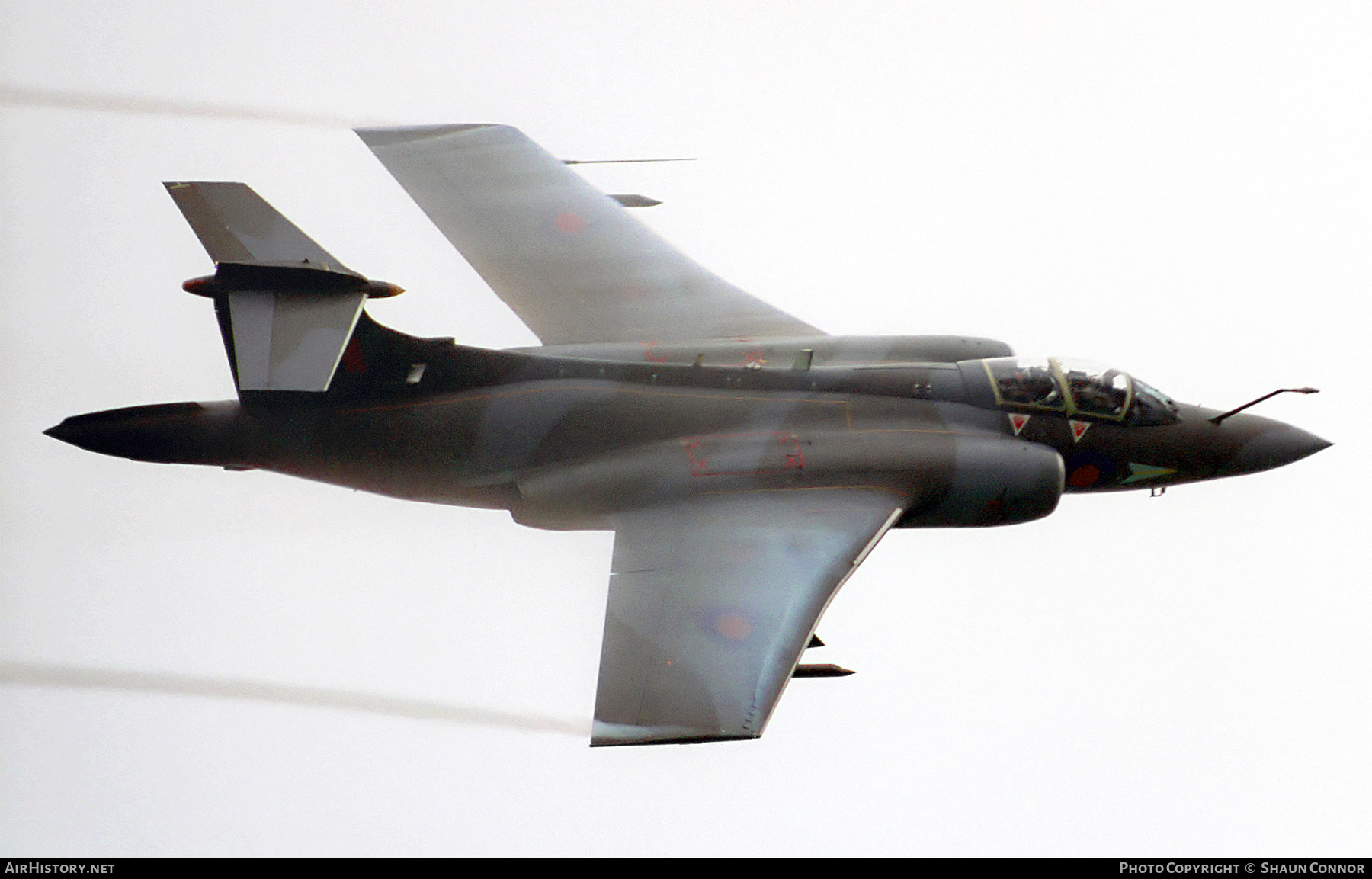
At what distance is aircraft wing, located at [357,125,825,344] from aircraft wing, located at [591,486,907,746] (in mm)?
2313

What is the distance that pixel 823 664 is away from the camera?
485 inches

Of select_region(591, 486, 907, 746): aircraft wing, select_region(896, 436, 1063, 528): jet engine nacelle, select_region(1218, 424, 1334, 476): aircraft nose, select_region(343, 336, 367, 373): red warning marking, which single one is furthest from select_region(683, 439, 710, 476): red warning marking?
select_region(1218, 424, 1334, 476): aircraft nose

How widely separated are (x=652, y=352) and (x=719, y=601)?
9.62 ft

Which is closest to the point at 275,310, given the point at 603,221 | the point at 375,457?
the point at 375,457

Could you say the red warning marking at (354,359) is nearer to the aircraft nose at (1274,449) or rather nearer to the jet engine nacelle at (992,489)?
the jet engine nacelle at (992,489)

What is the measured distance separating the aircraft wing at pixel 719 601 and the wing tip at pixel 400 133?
5672mm

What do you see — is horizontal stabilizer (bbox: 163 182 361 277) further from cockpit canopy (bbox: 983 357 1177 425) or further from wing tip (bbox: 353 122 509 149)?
cockpit canopy (bbox: 983 357 1177 425)

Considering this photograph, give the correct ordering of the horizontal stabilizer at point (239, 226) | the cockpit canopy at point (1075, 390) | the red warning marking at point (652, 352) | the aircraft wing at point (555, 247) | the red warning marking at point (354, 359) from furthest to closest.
→ the aircraft wing at point (555, 247)
the red warning marking at point (652, 352)
the cockpit canopy at point (1075, 390)
the red warning marking at point (354, 359)
the horizontal stabilizer at point (239, 226)

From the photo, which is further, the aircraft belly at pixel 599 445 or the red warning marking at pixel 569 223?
the red warning marking at pixel 569 223

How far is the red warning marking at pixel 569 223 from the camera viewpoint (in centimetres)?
1523

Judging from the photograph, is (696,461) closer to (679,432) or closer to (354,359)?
(679,432)

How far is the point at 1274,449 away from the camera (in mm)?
13641

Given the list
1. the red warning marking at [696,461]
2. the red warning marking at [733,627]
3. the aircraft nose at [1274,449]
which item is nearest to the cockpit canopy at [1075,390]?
the aircraft nose at [1274,449]

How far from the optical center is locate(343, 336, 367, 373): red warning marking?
12641mm
